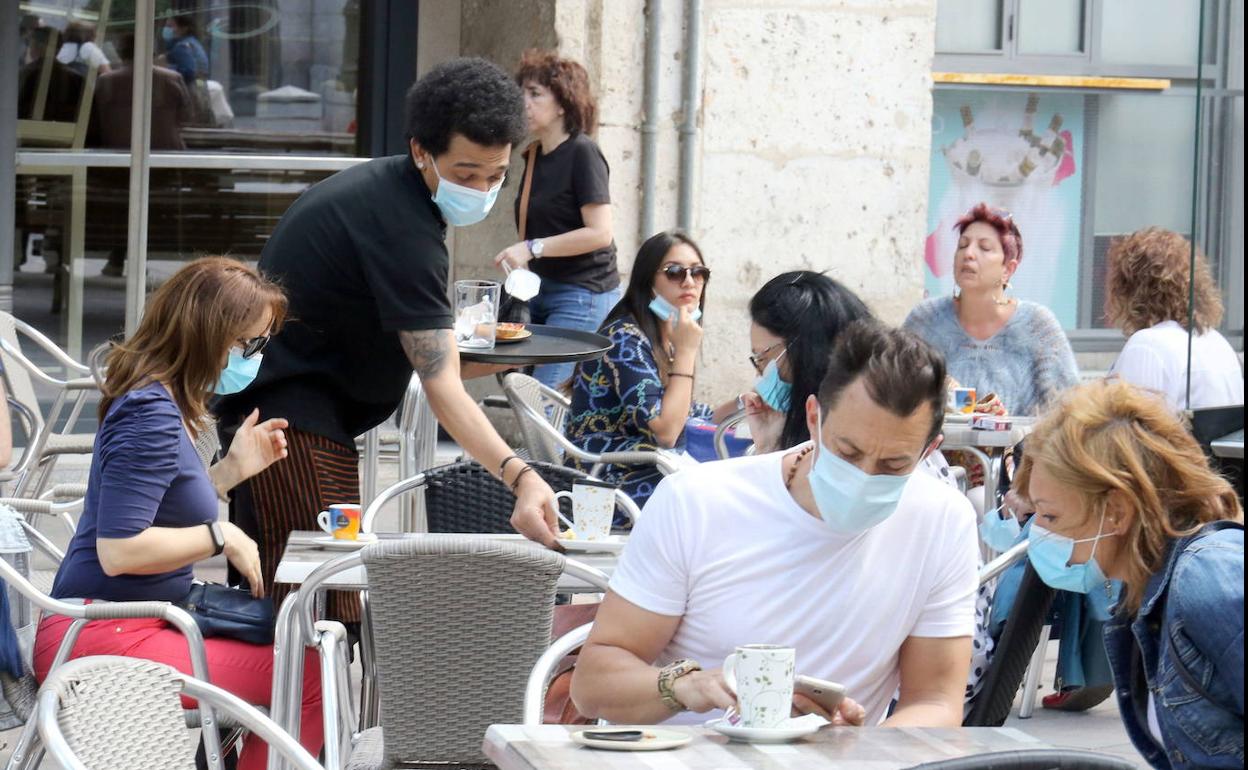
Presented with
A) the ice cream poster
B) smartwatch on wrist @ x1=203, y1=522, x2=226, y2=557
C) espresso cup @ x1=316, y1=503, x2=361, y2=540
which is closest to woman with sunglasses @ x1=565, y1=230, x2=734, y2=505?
espresso cup @ x1=316, y1=503, x2=361, y2=540

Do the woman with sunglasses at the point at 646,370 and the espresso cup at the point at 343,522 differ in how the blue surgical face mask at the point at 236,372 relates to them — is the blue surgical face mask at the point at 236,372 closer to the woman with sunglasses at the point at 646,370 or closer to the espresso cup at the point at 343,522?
the espresso cup at the point at 343,522

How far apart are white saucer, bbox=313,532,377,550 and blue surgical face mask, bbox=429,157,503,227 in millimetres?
726

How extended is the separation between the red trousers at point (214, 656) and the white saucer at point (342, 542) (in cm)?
23

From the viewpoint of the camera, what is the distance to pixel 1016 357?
6.13 m

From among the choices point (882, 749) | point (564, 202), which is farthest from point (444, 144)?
point (564, 202)

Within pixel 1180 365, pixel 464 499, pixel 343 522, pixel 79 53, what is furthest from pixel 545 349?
pixel 79 53

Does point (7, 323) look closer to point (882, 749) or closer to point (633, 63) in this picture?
point (633, 63)

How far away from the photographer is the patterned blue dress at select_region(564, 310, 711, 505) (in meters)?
5.18

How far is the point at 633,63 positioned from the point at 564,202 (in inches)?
33.9

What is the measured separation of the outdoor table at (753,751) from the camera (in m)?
2.34

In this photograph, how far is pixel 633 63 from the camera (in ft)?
24.3

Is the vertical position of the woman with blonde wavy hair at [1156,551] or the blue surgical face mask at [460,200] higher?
the blue surgical face mask at [460,200]

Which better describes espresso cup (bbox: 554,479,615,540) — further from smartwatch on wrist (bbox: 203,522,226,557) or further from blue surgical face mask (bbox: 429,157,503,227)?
smartwatch on wrist (bbox: 203,522,226,557)

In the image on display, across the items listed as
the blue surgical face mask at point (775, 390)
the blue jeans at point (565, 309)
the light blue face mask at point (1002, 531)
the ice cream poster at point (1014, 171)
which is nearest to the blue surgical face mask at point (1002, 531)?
the light blue face mask at point (1002, 531)
